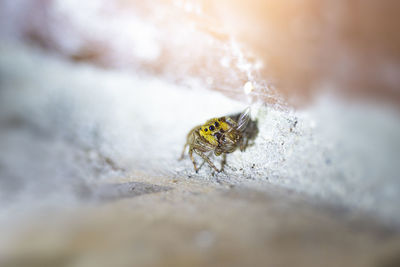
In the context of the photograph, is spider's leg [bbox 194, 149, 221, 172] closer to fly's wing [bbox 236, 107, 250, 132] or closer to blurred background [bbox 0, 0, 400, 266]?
blurred background [bbox 0, 0, 400, 266]

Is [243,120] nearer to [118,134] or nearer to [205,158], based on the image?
[205,158]

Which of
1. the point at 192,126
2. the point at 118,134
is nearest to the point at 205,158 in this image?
the point at 192,126

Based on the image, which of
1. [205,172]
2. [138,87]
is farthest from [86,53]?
[205,172]

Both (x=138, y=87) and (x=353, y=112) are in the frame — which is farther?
(x=138, y=87)

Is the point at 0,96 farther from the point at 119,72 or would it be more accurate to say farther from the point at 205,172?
the point at 205,172

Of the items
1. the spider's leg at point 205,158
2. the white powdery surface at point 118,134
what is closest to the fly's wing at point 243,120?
the white powdery surface at point 118,134

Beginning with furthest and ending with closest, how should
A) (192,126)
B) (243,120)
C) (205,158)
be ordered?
(192,126)
(205,158)
(243,120)

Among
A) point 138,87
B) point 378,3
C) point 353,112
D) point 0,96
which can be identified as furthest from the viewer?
point 138,87
